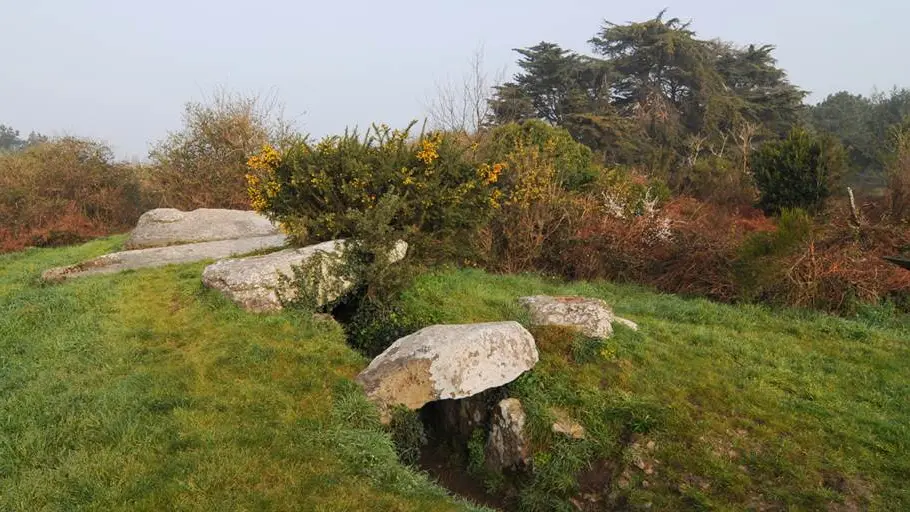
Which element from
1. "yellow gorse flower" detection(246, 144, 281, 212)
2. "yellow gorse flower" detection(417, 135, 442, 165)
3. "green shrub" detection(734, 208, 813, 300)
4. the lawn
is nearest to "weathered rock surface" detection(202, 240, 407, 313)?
the lawn

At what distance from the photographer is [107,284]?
8.52 m

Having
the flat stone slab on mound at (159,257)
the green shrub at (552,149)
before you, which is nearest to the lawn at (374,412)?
the flat stone slab on mound at (159,257)

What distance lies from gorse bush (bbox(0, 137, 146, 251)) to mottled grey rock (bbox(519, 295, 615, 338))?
16.8 metres

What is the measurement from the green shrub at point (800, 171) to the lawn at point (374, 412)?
8638 mm

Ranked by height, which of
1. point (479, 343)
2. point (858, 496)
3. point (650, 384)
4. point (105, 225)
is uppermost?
point (105, 225)

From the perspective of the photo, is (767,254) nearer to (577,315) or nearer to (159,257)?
(577,315)

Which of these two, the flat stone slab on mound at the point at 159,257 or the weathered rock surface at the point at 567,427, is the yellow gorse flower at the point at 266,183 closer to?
the flat stone slab on mound at the point at 159,257

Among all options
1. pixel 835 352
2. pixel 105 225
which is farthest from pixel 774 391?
pixel 105 225

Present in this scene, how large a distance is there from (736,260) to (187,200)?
16693mm

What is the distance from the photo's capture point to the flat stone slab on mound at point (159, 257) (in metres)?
9.78

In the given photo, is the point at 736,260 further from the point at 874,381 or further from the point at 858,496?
the point at 858,496

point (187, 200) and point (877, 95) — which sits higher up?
point (877, 95)

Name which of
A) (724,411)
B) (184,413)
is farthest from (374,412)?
(724,411)

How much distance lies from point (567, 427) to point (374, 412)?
1863mm
